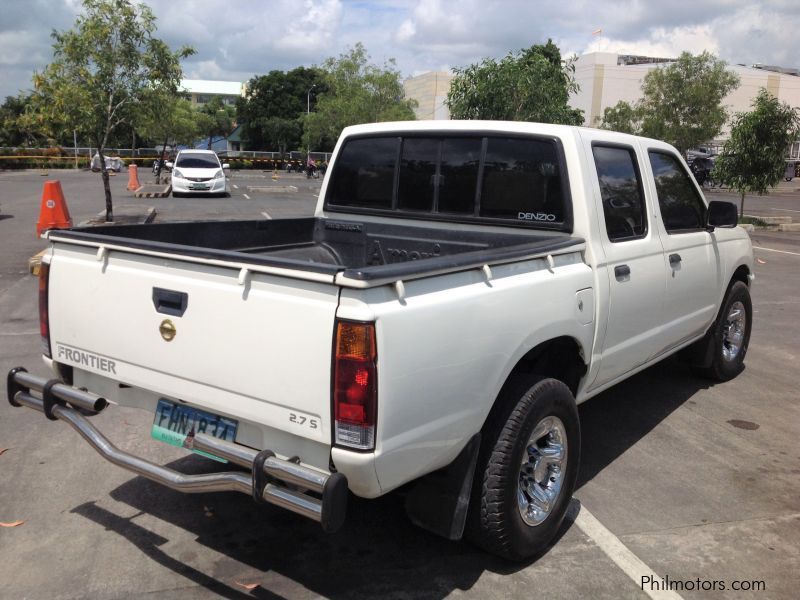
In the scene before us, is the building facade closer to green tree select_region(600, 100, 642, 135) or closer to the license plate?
green tree select_region(600, 100, 642, 135)

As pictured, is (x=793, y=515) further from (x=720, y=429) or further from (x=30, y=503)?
(x=30, y=503)

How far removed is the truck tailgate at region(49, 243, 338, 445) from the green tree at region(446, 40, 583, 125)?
11.5 meters

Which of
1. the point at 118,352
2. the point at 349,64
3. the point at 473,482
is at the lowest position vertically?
the point at 473,482

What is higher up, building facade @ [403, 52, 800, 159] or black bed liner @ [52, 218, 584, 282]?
building facade @ [403, 52, 800, 159]

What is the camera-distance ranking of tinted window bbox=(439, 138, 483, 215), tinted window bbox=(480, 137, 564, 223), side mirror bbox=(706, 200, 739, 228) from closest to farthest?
tinted window bbox=(480, 137, 564, 223) < tinted window bbox=(439, 138, 483, 215) < side mirror bbox=(706, 200, 739, 228)

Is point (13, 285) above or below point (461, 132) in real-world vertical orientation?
below

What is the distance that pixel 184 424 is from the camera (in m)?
3.11

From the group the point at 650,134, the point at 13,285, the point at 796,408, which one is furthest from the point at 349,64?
the point at 796,408

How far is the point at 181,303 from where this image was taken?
2.95 metres

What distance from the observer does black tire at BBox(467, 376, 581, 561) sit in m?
3.12

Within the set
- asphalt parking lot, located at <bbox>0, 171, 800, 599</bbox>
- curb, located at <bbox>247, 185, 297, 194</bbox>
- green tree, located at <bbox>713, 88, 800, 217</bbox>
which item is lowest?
asphalt parking lot, located at <bbox>0, 171, 800, 599</bbox>

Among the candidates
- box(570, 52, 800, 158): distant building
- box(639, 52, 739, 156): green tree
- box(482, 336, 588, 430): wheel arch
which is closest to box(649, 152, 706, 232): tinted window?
box(482, 336, 588, 430): wheel arch

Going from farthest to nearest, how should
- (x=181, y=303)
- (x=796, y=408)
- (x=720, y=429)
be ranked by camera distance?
(x=796, y=408)
(x=720, y=429)
(x=181, y=303)

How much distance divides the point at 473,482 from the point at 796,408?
151 inches
